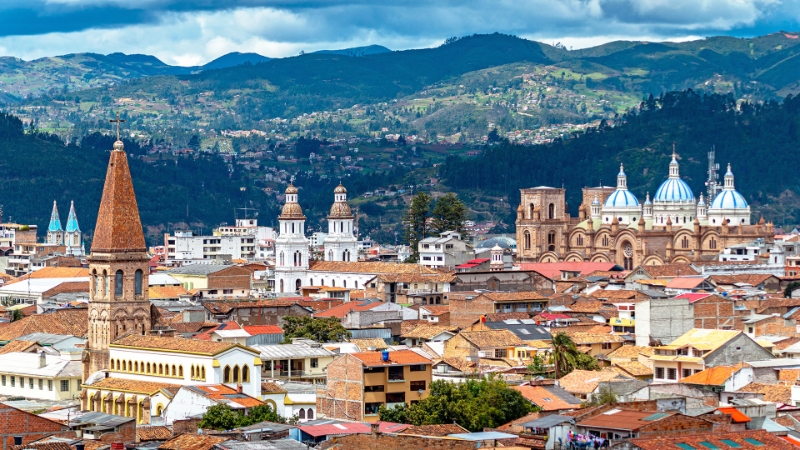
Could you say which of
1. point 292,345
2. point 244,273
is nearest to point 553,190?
point 244,273

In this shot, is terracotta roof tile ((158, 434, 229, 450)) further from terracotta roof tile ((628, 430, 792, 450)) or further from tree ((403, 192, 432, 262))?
tree ((403, 192, 432, 262))

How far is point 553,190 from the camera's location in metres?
178

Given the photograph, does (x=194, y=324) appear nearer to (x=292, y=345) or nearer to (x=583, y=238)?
(x=292, y=345)

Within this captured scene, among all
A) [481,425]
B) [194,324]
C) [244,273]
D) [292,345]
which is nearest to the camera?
[481,425]

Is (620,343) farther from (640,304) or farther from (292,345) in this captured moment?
A: (292,345)

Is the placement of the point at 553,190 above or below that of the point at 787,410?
above

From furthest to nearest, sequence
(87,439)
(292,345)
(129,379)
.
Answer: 1. (292,345)
2. (129,379)
3. (87,439)

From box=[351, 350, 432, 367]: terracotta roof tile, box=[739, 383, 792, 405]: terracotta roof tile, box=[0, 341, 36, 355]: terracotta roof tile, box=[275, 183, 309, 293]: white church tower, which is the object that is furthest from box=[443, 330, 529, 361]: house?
box=[275, 183, 309, 293]: white church tower

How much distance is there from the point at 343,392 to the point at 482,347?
1746 centimetres

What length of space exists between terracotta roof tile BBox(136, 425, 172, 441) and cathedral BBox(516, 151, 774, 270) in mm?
100388

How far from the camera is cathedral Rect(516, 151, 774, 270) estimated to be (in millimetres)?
159125

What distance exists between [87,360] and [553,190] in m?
112

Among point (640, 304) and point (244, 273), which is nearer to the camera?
point (640, 304)

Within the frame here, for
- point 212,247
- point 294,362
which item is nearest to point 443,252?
point 212,247
